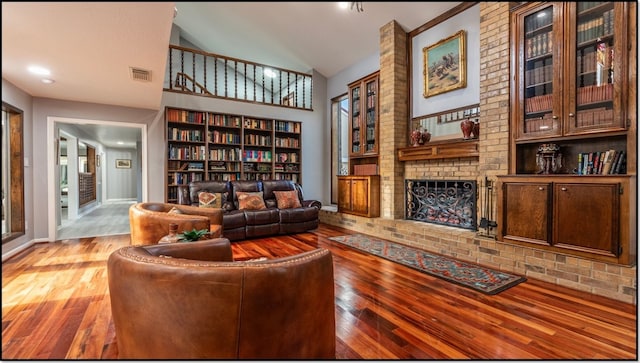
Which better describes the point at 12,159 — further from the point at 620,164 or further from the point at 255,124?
the point at 255,124

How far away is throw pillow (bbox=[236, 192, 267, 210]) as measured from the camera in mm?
4379

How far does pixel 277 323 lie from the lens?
1.01 metres

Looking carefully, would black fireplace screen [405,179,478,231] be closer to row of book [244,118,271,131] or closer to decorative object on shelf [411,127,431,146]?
decorative object on shelf [411,127,431,146]

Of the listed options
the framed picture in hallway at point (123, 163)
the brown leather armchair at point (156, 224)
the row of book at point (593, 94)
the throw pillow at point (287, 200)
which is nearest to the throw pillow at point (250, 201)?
the throw pillow at point (287, 200)

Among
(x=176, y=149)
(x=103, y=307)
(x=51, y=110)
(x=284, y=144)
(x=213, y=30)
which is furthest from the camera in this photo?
(x=284, y=144)

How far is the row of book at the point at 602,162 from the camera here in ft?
7.37

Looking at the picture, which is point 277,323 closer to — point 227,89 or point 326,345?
point 326,345

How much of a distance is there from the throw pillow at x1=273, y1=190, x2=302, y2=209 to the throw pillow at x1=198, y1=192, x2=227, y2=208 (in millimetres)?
890

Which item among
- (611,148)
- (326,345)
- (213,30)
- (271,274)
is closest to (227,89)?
(213,30)

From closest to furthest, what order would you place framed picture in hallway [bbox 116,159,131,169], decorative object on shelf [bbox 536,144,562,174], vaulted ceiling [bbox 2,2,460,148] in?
vaulted ceiling [bbox 2,2,460,148] < decorative object on shelf [bbox 536,144,562,174] < framed picture in hallway [bbox 116,159,131,169]

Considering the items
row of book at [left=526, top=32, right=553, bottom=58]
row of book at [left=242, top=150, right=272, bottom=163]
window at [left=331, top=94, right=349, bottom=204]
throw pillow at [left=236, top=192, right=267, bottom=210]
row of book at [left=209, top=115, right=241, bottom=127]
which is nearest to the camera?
row of book at [left=526, top=32, right=553, bottom=58]

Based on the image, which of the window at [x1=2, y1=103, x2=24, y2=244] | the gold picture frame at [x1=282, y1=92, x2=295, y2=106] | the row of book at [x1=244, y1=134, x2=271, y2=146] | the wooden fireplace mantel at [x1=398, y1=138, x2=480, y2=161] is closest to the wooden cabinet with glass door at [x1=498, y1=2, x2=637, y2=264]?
the wooden fireplace mantel at [x1=398, y1=138, x2=480, y2=161]

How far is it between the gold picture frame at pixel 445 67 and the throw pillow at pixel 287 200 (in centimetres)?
249

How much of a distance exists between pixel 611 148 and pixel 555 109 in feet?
1.99
